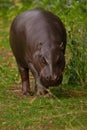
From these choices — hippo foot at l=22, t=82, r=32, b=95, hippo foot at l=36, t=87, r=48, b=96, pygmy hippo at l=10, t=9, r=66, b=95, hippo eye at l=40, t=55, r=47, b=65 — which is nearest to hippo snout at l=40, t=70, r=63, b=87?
pygmy hippo at l=10, t=9, r=66, b=95

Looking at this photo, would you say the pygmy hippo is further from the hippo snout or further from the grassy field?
the grassy field

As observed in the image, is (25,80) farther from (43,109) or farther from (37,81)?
(43,109)

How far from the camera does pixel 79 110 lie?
673 cm

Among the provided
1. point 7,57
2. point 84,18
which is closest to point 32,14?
point 84,18

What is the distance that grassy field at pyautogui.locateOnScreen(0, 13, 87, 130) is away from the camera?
6.27 m

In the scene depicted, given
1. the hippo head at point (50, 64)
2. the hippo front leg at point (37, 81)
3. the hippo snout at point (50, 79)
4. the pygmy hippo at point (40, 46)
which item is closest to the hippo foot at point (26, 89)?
the pygmy hippo at point (40, 46)

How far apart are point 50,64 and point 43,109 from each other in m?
0.57

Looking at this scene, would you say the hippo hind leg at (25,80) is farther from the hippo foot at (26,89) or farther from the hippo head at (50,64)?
the hippo head at (50,64)

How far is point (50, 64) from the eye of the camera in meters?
6.87

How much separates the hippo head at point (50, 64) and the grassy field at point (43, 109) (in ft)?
0.90

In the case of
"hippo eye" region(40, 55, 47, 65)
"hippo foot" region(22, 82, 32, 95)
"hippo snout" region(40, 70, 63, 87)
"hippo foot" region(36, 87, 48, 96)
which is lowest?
"hippo foot" region(22, 82, 32, 95)

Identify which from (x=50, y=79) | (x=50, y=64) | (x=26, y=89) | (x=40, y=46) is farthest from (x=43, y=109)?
(x=26, y=89)

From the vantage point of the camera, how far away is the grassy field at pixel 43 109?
6.27m

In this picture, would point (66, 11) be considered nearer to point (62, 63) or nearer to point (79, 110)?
point (62, 63)
